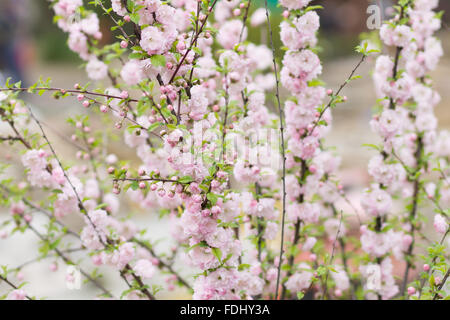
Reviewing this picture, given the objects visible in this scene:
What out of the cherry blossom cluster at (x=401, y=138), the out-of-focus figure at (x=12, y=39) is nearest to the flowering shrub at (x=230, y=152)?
the cherry blossom cluster at (x=401, y=138)

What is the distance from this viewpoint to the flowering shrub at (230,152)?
122 centimetres

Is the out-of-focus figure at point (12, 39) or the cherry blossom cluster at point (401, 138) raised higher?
the out-of-focus figure at point (12, 39)

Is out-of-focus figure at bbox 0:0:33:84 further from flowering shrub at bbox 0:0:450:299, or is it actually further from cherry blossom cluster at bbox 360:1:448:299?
cherry blossom cluster at bbox 360:1:448:299

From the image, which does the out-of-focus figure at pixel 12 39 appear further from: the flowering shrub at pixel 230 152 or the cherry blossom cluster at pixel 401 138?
the cherry blossom cluster at pixel 401 138

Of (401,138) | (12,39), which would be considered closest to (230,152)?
(401,138)

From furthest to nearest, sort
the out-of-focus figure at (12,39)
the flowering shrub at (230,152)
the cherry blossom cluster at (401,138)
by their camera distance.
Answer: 1. the out-of-focus figure at (12,39)
2. the cherry blossom cluster at (401,138)
3. the flowering shrub at (230,152)

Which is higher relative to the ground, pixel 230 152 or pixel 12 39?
pixel 12 39

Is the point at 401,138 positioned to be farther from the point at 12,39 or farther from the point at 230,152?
the point at 12,39

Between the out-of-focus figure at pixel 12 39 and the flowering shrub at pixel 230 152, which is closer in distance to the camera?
the flowering shrub at pixel 230 152

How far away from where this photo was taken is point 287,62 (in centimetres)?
148

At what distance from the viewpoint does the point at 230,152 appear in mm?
1346

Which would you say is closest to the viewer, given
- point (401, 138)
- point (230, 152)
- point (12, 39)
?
point (230, 152)

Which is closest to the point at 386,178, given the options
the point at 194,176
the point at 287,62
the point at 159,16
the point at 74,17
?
the point at 287,62

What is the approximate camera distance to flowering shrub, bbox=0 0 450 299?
4.01 ft
